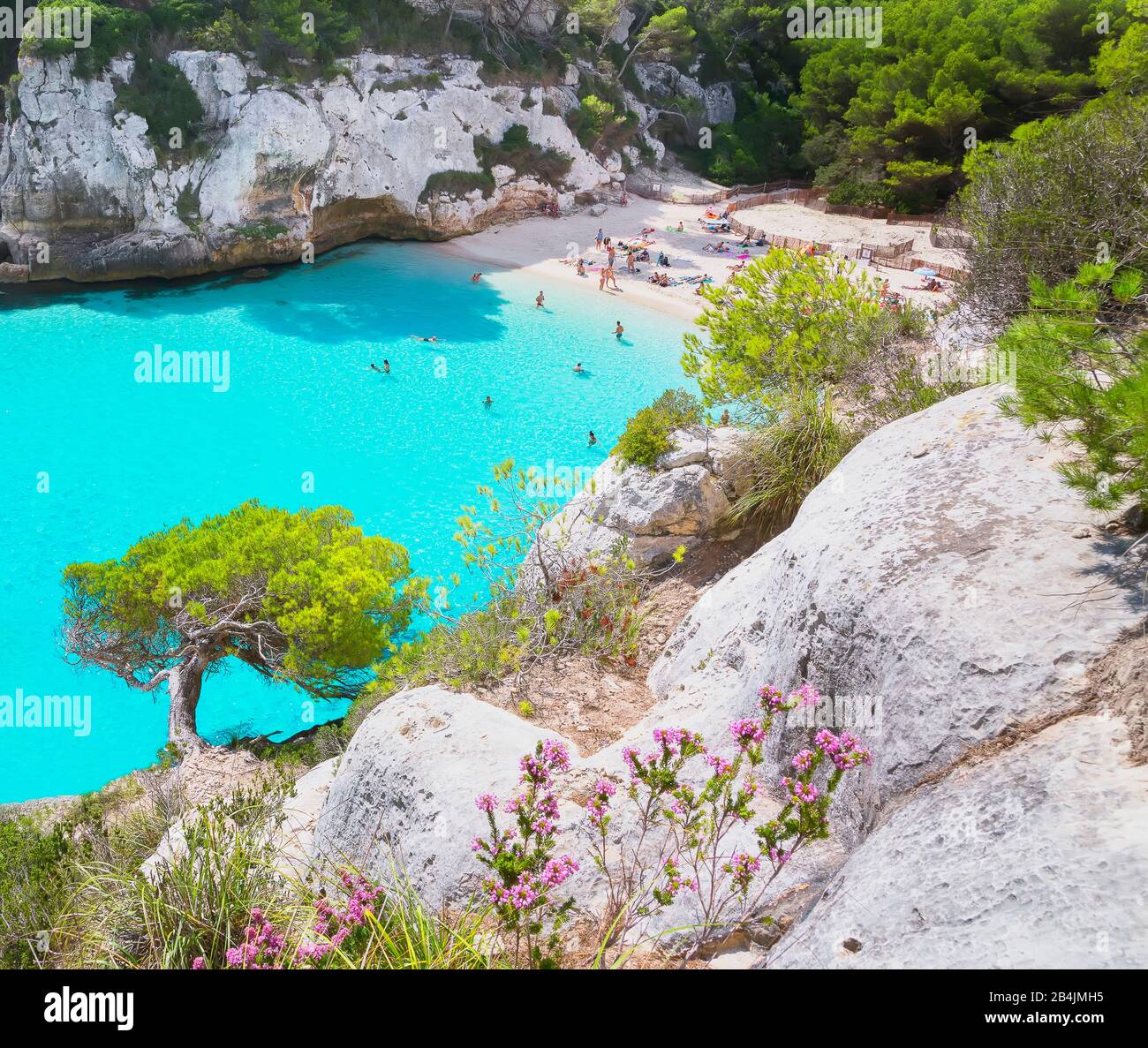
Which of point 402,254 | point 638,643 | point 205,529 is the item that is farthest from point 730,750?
point 402,254

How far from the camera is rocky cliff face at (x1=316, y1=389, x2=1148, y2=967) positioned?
3.72 m

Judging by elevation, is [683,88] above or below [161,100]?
above

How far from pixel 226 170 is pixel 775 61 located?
115ft

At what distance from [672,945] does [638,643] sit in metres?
5.00

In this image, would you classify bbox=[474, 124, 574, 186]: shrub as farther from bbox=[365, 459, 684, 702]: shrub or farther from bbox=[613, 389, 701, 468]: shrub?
bbox=[365, 459, 684, 702]: shrub

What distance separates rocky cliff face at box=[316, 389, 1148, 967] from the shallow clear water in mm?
9165

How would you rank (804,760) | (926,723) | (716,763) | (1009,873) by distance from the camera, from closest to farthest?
(1009,873)
(804,760)
(716,763)
(926,723)
